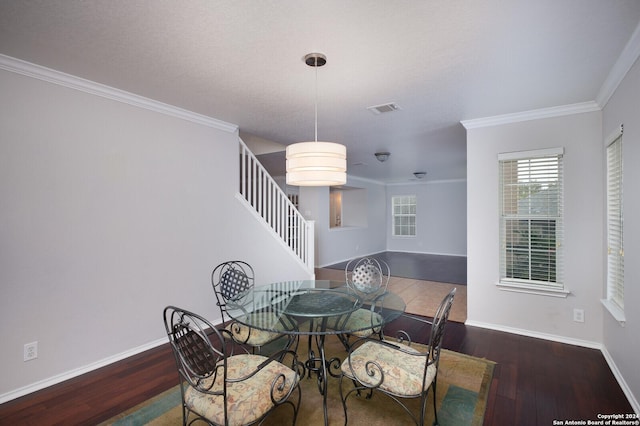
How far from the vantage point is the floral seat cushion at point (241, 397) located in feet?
5.03

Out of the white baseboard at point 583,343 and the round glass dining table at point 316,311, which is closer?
the round glass dining table at point 316,311

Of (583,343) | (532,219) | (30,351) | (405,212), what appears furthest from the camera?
(405,212)

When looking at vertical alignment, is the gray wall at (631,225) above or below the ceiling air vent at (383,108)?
below

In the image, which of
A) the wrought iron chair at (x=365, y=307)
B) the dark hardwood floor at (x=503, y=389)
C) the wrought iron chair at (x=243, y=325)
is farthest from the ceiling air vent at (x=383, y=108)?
the dark hardwood floor at (x=503, y=389)

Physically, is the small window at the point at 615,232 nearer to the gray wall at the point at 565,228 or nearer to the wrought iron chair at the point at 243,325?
the gray wall at the point at 565,228

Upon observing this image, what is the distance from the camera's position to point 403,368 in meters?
1.88

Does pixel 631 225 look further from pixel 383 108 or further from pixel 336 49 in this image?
pixel 336 49

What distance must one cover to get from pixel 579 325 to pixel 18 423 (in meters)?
4.76

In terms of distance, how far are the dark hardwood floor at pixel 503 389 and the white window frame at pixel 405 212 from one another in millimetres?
7376

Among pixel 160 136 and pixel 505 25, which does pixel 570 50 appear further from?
pixel 160 136

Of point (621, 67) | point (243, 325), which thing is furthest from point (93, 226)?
point (621, 67)

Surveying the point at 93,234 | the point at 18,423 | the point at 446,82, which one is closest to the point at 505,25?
the point at 446,82

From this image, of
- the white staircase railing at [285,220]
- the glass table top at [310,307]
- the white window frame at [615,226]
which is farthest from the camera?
the white staircase railing at [285,220]

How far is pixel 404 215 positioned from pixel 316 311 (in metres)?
8.92
